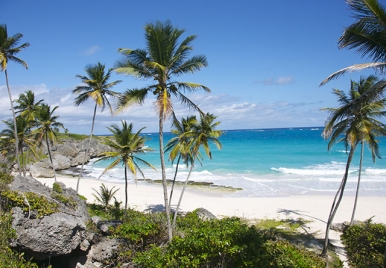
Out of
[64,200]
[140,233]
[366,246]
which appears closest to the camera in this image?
[140,233]

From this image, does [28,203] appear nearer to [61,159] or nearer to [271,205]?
[271,205]

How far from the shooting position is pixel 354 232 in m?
12.3

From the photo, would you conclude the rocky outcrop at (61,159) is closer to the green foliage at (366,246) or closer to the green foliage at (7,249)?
the green foliage at (7,249)

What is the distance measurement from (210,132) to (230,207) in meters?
8.25

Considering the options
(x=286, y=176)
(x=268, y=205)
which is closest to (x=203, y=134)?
(x=268, y=205)

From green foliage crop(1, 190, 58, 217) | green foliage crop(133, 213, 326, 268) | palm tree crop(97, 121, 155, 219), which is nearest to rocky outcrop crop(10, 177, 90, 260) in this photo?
green foliage crop(1, 190, 58, 217)

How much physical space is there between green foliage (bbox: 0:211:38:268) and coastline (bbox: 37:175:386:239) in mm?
12216

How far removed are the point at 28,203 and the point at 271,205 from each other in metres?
16.5

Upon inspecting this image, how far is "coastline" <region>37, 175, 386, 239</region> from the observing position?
16.8 m

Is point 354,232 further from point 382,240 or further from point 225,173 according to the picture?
point 225,173

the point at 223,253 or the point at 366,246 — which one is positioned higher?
the point at 223,253

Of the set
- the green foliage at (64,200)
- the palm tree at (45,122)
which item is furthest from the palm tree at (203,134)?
the palm tree at (45,122)

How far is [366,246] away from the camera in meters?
10.9

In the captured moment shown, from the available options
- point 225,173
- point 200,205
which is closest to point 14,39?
point 200,205
